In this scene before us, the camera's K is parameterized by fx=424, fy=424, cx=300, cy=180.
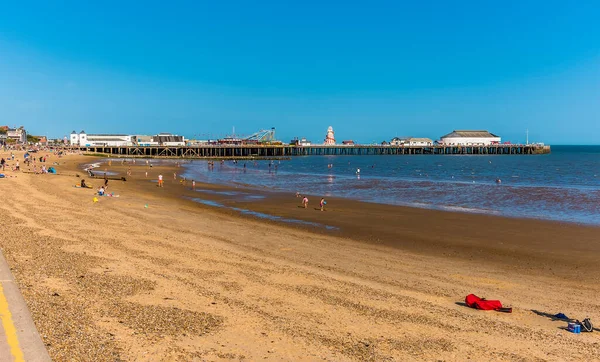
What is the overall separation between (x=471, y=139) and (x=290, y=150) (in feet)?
230

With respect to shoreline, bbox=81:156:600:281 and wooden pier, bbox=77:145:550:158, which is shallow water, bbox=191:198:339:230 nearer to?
shoreline, bbox=81:156:600:281

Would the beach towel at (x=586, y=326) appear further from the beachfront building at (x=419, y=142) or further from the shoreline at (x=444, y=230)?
the beachfront building at (x=419, y=142)

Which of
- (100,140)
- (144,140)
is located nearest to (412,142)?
(144,140)

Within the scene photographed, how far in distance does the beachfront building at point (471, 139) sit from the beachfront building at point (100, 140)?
115 meters

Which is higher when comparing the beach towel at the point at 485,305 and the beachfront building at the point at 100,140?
the beachfront building at the point at 100,140

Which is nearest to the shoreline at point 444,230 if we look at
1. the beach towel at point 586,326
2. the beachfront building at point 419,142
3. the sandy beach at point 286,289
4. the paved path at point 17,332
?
the sandy beach at point 286,289

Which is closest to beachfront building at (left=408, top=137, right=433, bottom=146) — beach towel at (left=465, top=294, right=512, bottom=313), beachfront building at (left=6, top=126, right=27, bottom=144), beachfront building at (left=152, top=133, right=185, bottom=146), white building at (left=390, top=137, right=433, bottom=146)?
white building at (left=390, top=137, right=433, bottom=146)

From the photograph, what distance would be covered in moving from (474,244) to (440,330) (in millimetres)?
9423

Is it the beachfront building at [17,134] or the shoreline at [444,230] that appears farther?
the beachfront building at [17,134]

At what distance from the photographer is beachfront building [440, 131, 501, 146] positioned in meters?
159

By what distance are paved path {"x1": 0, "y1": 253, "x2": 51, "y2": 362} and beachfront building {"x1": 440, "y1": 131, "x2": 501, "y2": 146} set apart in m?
166

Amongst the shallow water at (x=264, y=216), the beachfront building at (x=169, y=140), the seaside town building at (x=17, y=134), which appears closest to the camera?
the shallow water at (x=264, y=216)

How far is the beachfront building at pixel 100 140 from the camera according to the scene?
125625 millimetres

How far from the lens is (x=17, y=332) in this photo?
16.3 ft
